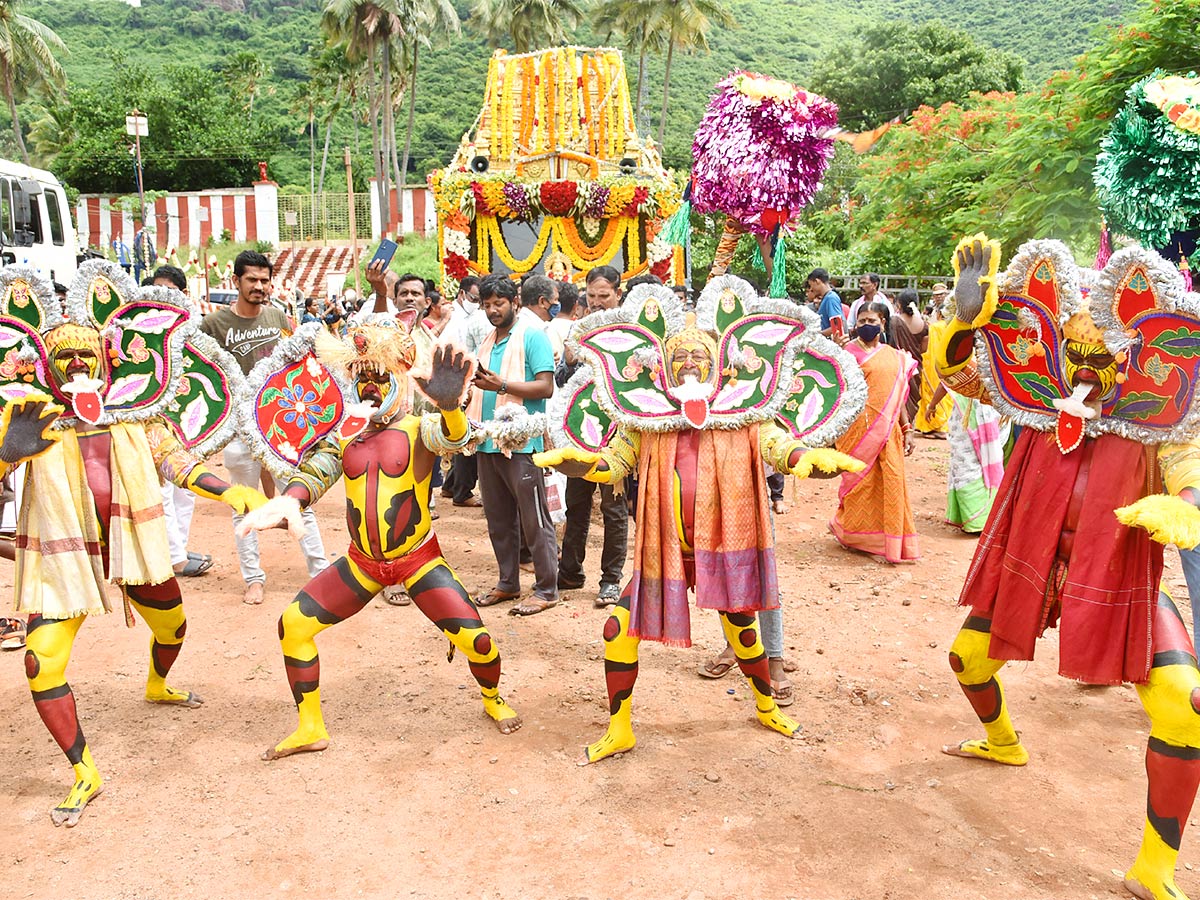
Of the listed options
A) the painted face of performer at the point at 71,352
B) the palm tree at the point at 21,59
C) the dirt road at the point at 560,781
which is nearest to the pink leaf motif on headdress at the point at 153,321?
the painted face of performer at the point at 71,352

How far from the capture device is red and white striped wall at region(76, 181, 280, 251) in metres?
33.9

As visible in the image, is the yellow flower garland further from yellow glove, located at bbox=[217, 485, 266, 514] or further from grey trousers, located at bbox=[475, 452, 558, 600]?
yellow glove, located at bbox=[217, 485, 266, 514]

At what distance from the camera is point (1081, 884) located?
3.09 m

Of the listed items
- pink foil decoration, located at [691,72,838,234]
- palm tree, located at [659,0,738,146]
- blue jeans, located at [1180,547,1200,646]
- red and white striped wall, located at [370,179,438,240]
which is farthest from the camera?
red and white striped wall, located at [370,179,438,240]

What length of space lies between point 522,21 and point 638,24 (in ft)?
15.5

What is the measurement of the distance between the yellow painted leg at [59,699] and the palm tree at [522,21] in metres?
35.5

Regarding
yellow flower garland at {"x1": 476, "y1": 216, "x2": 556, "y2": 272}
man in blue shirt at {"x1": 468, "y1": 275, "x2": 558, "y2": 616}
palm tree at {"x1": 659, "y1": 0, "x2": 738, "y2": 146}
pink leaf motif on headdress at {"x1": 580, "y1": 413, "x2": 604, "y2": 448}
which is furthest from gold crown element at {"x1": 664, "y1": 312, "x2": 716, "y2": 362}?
palm tree at {"x1": 659, "y1": 0, "x2": 738, "y2": 146}

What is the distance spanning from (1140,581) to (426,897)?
2.48 m

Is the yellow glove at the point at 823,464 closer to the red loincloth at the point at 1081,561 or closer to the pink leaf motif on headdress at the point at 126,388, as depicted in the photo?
the red loincloth at the point at 1081,561

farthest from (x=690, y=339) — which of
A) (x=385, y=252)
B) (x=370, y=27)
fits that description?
(x=370, y=27)

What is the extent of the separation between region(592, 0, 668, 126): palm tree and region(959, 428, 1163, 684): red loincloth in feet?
105

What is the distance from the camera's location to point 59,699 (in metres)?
3.54

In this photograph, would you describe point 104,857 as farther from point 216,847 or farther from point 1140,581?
point 1140,581

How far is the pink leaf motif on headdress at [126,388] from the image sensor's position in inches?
147
